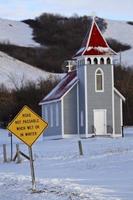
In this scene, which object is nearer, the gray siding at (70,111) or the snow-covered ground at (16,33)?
the gray siding at (70,111)

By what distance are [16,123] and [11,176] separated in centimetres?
526

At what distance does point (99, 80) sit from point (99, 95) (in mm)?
1107

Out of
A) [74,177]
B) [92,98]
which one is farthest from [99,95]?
[74,177]

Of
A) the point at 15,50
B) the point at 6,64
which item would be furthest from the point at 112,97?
the point at 15,50

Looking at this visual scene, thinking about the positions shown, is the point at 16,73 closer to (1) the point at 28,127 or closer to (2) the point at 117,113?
(2) the point at 117,113

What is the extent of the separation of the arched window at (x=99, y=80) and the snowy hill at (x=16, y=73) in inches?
1488

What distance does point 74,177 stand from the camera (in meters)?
24.9

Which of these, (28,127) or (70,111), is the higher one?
(28,127)

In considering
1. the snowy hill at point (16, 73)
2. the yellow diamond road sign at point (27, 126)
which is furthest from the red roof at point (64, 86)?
the yellow diamond road sign at point (27, 126)

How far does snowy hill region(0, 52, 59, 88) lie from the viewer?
3777 inches

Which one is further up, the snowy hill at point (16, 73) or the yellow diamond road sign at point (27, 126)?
the snowy hill at point (16, 73)

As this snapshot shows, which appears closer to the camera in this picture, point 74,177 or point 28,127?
point 28,127

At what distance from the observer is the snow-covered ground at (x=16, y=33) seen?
125 m

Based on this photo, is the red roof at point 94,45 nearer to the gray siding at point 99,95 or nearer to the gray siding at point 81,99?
the gray siding at point 99,95
